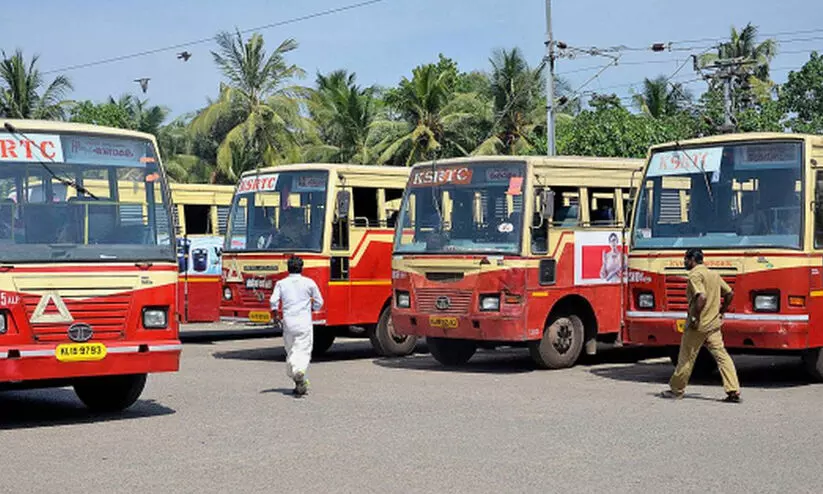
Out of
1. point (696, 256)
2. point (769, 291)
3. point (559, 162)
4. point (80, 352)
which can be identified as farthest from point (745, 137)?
point (80, 352)

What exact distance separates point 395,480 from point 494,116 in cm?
3585

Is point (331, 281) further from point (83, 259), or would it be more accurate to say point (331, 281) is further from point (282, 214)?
point (83, 259)

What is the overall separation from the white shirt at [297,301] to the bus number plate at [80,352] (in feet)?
9.39

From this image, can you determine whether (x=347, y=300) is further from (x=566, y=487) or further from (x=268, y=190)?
(x=566, y=487)

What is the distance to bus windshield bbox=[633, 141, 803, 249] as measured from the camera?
1431cm

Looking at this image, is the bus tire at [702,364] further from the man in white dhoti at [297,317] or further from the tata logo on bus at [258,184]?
the tata logo on bus at [258,184]

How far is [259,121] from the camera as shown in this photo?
4481 centimetres

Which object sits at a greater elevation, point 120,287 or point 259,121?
point 259,121

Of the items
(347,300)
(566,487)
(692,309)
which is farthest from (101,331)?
(347,300)

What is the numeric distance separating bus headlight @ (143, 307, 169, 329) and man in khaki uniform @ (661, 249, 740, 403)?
17.2 feet

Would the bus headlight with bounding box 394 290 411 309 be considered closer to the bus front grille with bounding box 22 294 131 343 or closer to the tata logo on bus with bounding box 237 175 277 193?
the tata logo on bus with bounding box 237 175 277 193

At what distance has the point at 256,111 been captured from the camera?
45.1 m

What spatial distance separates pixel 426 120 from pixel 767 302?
3021cm

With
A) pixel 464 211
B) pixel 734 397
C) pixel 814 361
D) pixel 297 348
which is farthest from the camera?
pixel 464 211
